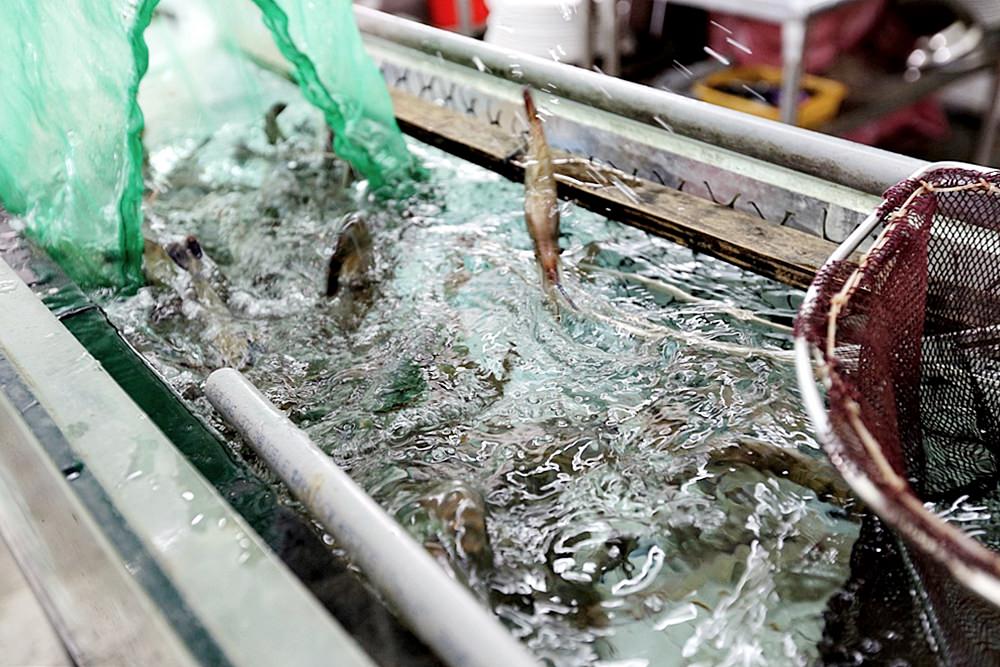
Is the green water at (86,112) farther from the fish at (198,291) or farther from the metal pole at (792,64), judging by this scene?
the metal pole at (792,64)

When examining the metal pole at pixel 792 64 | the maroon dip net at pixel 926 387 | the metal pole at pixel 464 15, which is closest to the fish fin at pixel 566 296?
the maroon dip net at pixel 926 387

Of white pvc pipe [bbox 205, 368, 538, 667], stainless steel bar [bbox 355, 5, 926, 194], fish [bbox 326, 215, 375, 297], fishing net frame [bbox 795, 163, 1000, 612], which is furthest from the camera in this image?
fish [bbox 326, 215, 375, 297]

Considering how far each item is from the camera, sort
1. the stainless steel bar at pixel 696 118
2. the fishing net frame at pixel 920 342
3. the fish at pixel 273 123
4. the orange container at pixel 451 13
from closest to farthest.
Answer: the fishing net frame at pixel 920 342, the stainless steel bar at pixel 696 118, the fish at pixel 273 123, the orange container at pixel 451 13

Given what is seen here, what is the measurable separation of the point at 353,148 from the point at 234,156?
0.73 meters

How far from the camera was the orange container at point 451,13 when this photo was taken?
20.7 ft

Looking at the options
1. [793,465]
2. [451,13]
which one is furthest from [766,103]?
[793,465]

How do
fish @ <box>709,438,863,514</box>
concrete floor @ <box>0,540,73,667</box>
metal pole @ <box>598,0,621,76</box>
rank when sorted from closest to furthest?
fish @ <box>709,438,863,514</box>
concrete floor @ <box>0,540,73,667</box>
metal pole @ <box>598,0,621,76</box>

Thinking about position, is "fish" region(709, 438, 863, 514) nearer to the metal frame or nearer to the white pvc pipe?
the white pvc pipe

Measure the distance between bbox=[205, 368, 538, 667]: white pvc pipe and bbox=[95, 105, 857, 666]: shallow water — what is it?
9.4 inches

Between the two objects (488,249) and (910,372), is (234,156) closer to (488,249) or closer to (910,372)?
(488,249)

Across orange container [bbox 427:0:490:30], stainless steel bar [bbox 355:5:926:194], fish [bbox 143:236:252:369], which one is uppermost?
stainless steel bar [bbox 355:5:926:194]

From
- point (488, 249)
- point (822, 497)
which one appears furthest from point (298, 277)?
point (822, 497)

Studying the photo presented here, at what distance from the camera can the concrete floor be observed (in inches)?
83.0

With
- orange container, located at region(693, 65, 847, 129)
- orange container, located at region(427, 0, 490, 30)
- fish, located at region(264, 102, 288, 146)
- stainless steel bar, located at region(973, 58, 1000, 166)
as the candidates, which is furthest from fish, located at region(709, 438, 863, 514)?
orange container, located at region(427, 0, 490, 30)
